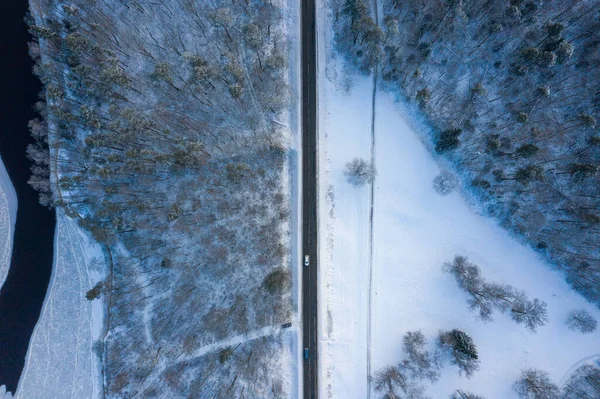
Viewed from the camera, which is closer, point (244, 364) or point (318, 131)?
point (244, 364)

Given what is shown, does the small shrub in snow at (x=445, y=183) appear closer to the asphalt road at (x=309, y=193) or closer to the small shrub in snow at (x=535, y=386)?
the asphalt road at (x=309, y=193)

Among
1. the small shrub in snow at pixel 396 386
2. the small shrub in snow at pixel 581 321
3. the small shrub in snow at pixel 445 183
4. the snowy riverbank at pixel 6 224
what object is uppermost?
the small shrub in snow at pixel 445 183

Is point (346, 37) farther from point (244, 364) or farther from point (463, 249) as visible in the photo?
point (244, 364)

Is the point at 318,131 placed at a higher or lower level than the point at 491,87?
lower

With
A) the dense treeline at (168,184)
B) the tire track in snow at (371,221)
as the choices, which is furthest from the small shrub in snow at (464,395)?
the dense treeline at (168,184)

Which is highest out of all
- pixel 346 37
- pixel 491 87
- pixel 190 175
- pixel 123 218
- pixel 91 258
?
pixel 346 37

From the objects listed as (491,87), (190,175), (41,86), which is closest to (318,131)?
(190,175)

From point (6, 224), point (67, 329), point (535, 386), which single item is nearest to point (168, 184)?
point (6, 224)

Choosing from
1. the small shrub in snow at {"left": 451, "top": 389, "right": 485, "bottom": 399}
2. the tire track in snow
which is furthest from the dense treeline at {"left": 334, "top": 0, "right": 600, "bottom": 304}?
the small shrub in snow at {"left": 451, "top": 389, "right": 485, "bottom": 399}
